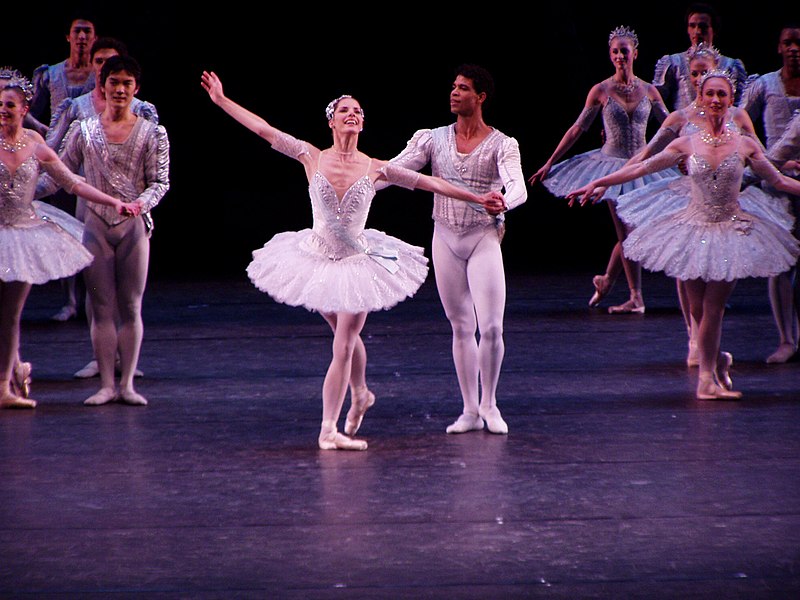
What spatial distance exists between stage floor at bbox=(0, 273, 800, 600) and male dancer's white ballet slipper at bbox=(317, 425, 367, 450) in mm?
50

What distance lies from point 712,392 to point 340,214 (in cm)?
180

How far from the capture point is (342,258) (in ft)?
14.9

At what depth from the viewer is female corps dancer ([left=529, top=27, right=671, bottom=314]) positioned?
745cm

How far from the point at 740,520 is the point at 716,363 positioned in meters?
1.89

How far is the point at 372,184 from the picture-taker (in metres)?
4.58

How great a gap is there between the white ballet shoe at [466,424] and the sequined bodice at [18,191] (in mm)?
1921

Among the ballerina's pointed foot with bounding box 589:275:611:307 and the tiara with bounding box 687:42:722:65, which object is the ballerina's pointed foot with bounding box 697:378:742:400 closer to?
the tiara with bounding box 687:42:722:65

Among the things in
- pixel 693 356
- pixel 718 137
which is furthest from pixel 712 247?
pixel 693 356

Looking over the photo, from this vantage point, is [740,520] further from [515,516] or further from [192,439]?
[192,439]

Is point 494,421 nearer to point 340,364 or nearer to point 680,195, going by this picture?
point 340,364

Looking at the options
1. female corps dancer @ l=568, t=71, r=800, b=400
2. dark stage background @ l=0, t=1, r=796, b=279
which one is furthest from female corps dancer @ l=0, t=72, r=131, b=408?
dark stage background @ l=0, t=1, r=796, b=279

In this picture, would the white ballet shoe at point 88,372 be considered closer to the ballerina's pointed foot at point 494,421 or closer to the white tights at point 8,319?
the white tights at point 8,319

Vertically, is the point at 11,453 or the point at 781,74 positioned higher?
the point at 781,74

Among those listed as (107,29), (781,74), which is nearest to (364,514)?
(781,74)
